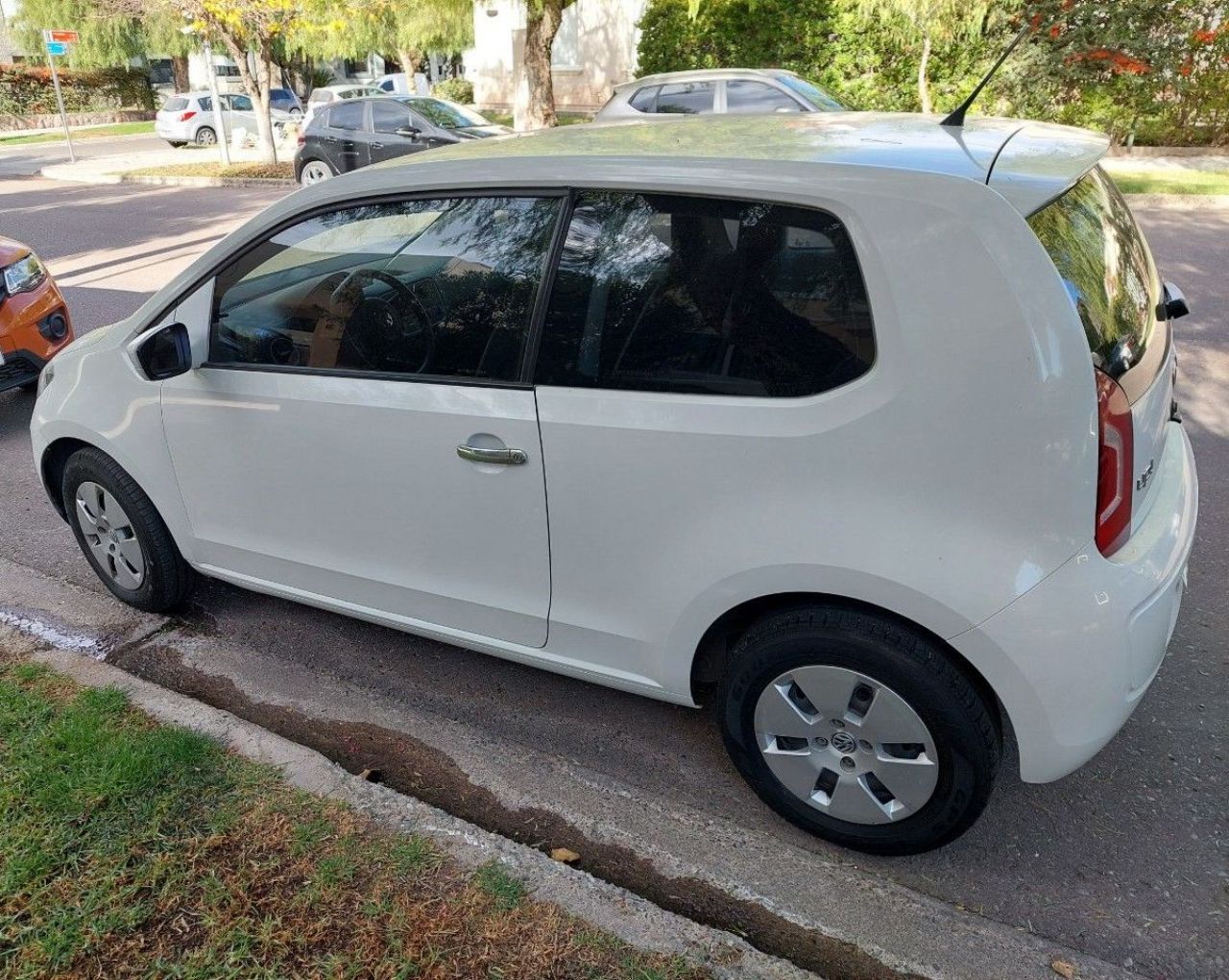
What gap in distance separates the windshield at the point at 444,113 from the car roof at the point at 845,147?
13.2 metres

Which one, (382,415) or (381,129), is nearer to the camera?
(382,415)

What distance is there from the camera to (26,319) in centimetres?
606

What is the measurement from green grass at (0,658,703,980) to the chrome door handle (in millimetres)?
1000

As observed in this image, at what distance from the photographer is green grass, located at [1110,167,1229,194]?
1220 cm

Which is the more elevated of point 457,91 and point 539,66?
point 539,66

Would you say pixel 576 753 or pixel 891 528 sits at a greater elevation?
pixel 891 528

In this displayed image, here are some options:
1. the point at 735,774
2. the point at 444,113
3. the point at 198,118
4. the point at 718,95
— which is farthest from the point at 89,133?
the point at 735,774

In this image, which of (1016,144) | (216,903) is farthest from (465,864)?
(1016,144)

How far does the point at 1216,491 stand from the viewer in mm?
4480

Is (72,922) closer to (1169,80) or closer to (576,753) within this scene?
(576,753)

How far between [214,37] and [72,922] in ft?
65.5

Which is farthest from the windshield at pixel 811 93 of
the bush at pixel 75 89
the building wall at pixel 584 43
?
the bush at pixel 75 89

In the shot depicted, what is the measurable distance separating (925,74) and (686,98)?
20.1 feet

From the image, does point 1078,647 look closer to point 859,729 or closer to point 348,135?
point 859,729
